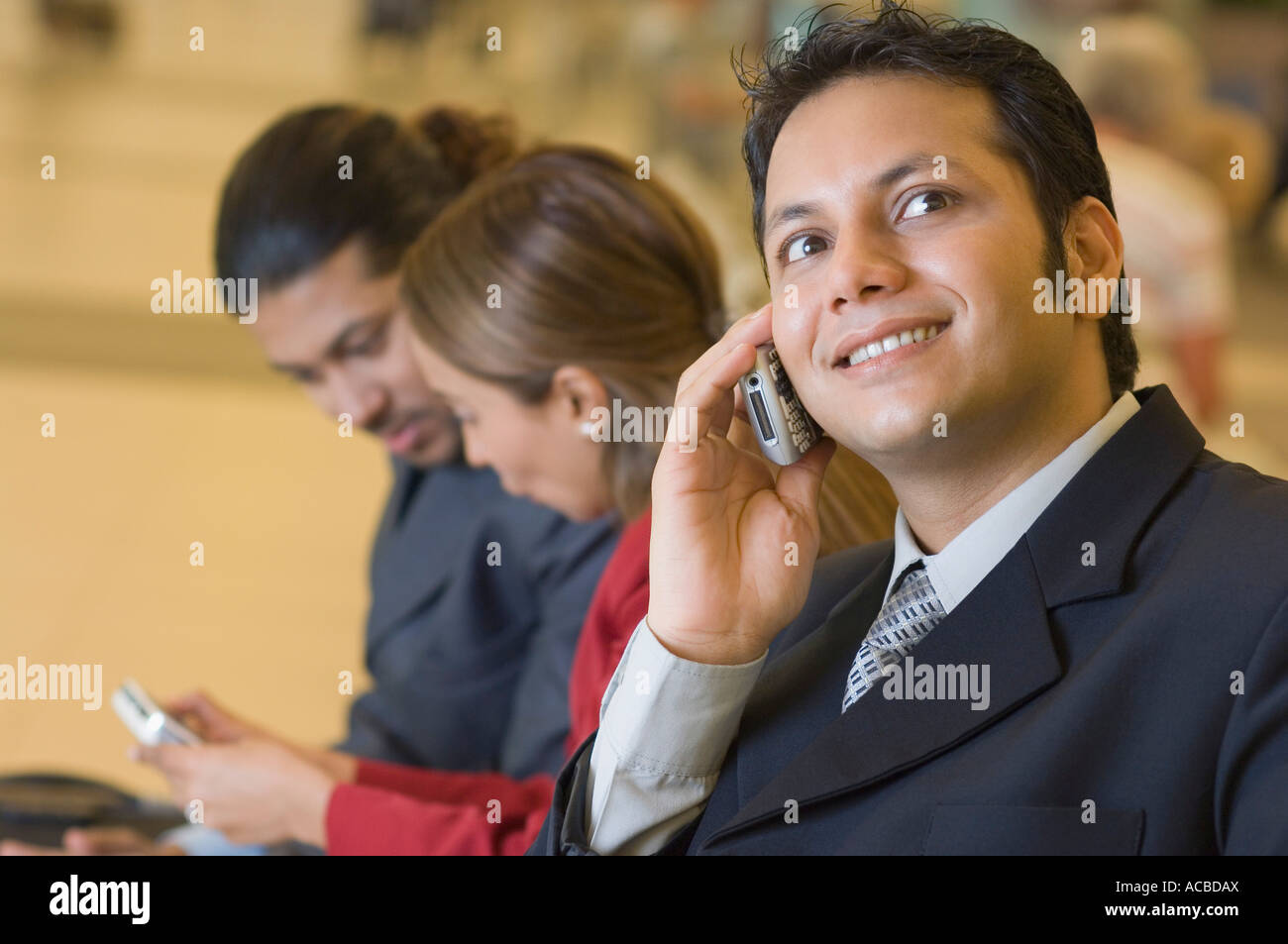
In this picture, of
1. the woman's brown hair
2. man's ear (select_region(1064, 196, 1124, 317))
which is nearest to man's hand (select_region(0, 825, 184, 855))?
the woman's brown hair

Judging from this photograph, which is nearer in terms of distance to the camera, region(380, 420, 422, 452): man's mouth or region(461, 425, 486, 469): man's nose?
region(461, 425, 486, 469): man's nose

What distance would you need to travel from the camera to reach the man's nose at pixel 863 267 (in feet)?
3.90

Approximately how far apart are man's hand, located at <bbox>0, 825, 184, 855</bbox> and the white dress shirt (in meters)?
0.95

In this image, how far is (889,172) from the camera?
122 cm

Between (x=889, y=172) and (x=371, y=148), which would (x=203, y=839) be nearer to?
(x=371, y=148)

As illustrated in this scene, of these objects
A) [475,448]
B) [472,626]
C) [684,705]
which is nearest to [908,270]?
[684,705]

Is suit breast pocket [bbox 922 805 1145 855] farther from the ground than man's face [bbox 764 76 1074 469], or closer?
closer

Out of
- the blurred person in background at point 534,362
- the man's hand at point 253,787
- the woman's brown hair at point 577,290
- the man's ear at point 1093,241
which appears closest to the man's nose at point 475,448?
the blurred person in background at point 534,362

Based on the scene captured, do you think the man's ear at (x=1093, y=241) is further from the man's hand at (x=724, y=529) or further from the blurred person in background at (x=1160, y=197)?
the blurred person in background at (x=1160, y=197)

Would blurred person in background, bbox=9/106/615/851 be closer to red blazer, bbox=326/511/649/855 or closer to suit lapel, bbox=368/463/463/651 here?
suit lapel, bbox=368/463/463/651

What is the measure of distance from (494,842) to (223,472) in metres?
3.44

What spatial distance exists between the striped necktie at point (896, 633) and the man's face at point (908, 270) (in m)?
0.12

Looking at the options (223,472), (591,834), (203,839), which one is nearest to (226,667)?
(223,472)

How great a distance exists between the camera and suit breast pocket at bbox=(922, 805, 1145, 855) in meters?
1.01
